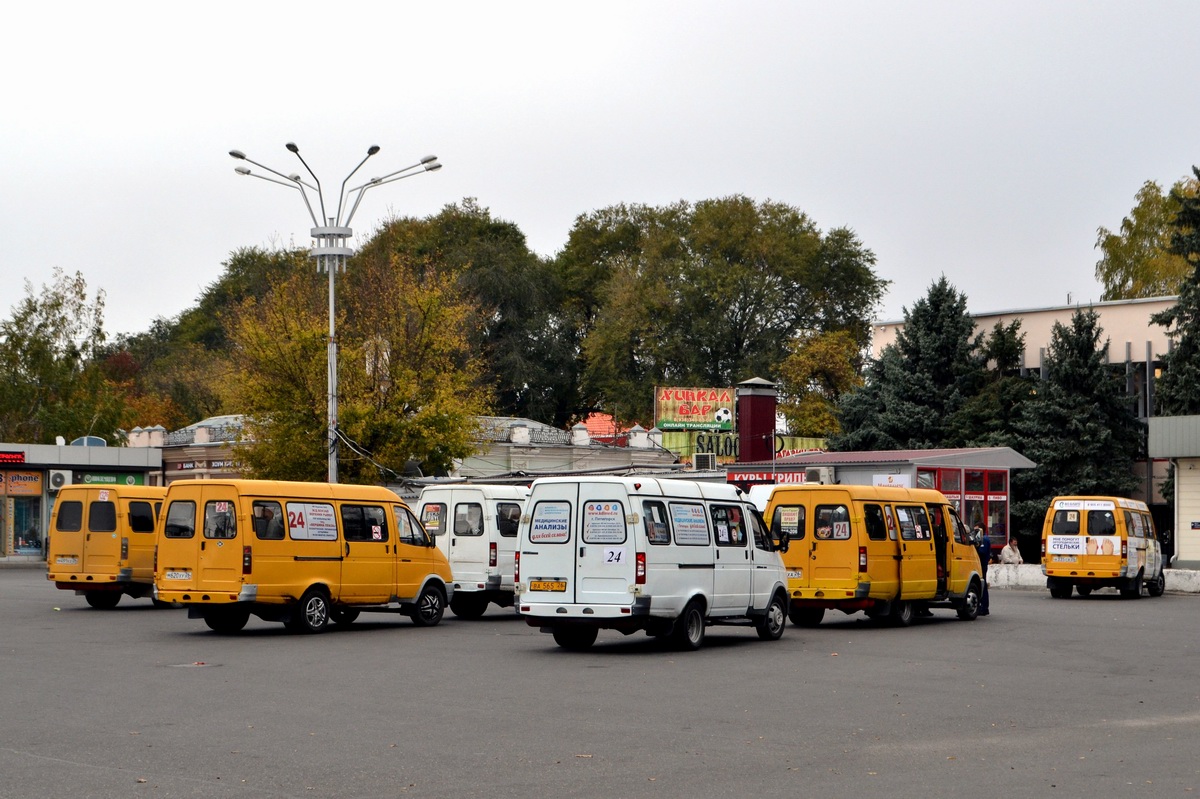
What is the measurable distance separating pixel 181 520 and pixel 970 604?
13.3 m

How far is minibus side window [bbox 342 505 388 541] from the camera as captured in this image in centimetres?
2252

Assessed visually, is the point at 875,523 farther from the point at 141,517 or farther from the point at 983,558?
the point at 141,517

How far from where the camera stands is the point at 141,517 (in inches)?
1156

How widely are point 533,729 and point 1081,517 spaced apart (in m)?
24.4

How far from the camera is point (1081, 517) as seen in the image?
33406 mm

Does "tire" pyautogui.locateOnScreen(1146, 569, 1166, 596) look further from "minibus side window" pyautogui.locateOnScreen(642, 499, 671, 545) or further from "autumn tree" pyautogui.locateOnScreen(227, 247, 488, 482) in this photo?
"minibus side window" pyautogui.locateOnScreen(642, 499, 671, 545)

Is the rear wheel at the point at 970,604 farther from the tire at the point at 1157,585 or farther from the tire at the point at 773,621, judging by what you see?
the tire at the point at 1157,585

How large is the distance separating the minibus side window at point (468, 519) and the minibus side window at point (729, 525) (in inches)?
263

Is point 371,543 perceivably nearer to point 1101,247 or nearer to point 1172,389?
point 1172,389

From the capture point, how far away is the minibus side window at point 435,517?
86.3 feet

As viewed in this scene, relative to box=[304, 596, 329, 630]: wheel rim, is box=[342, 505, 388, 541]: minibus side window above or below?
above

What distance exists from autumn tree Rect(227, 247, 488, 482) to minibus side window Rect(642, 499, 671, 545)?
22923 mm

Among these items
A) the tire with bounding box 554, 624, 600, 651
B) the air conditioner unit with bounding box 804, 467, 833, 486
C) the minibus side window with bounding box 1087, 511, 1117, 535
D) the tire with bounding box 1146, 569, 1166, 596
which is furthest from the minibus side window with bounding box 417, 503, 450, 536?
the air conditioner unit with bounding box 804, 467, 833, 486

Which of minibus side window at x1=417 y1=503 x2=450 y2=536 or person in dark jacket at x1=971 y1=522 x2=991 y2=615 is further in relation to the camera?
person in dark jacket at x1=971 y1=522 x2=991 y2=615
